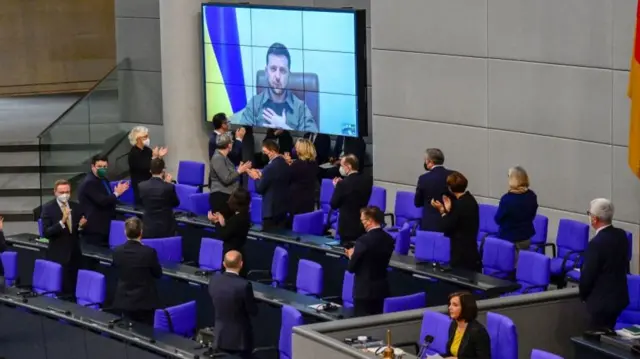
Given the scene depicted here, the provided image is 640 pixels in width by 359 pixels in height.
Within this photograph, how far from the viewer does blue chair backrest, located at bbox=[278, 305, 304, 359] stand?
1088 centimetres

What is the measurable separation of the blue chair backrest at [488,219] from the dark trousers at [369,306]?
3187mm

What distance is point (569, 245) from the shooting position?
13.6 meters

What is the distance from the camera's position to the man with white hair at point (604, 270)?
35.3ft

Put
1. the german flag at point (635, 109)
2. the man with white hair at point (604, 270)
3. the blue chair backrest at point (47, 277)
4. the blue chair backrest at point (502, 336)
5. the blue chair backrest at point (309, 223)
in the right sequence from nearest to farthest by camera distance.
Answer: the blue chair backrest at point (502, 336) → the man with white hair at point (604, 270) → the german flag at point (635, 109) → the blue chair backrest at point (47, 277) → the blue chair backrest at point (309, 223)

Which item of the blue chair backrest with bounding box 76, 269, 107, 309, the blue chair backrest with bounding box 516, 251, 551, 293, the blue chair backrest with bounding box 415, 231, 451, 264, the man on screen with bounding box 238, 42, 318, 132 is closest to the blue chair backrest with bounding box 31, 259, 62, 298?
the blue chair backrest with bounding box 76, 269, 107, 309

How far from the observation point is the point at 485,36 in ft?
52.0

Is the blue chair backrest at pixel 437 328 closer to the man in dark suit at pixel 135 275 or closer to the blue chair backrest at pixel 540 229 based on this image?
the man in dark suit at pixel 135 275

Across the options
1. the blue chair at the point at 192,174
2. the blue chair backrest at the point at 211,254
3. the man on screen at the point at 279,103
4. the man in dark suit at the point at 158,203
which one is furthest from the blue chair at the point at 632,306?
the man on screen at the point at 279,103

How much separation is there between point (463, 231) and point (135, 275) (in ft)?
10.2

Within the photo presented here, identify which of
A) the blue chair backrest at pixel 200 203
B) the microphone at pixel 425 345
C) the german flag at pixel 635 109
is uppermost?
the german flag at pixel 635 109

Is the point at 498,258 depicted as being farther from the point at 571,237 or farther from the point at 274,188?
the point at 274,188

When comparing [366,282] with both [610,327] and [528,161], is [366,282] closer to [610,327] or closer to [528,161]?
[610,327]

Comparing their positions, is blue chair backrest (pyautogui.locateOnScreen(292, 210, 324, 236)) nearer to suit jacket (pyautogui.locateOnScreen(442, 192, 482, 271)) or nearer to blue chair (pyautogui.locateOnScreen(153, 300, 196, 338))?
suit jacket (pyautogui.locateOnScreen(442, 192, 482, 271))

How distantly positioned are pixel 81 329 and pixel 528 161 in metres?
5.91
